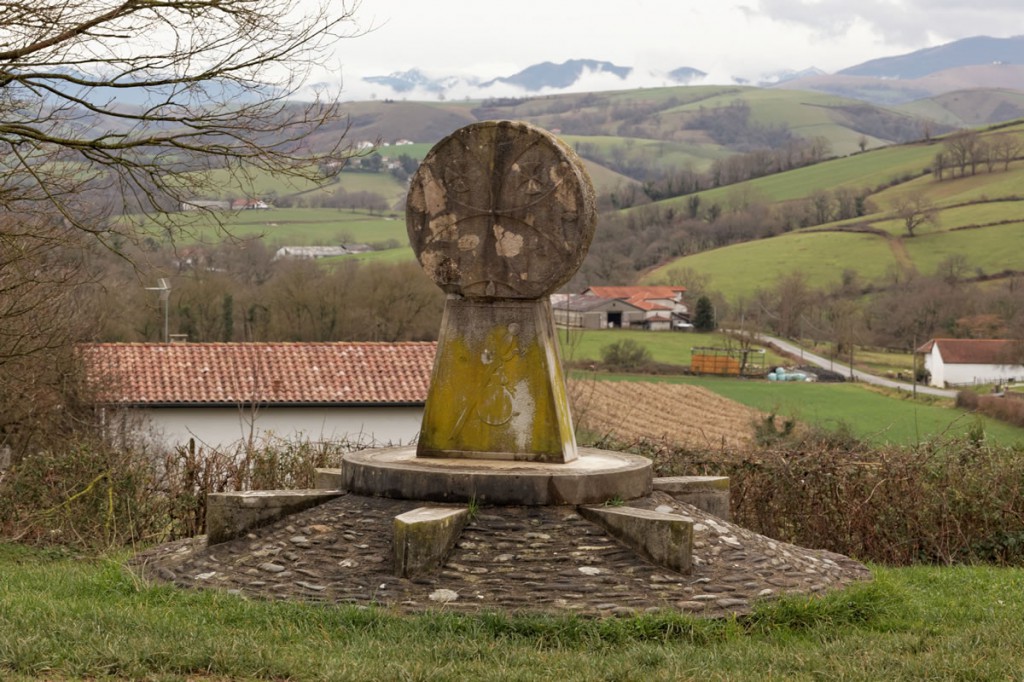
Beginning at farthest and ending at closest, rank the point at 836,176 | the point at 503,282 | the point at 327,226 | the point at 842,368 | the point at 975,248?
the point at 836,176, the point at 327,226, the point at 975,248, the point at 842,368, the point at 503,282

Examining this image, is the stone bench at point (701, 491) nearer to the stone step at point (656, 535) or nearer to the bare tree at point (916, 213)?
the stone step at point (656, 535)

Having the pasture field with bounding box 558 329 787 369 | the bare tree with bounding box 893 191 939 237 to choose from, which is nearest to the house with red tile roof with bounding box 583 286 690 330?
the pasture field with bounding box 558 329 787 369

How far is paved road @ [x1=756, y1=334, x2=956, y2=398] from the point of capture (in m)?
54.9

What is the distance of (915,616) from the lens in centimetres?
874

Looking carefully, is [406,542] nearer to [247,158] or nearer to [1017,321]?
[247,158]

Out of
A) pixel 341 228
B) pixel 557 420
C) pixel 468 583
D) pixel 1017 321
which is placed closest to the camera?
pixel 468 583

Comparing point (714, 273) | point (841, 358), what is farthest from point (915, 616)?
point (714, 273)

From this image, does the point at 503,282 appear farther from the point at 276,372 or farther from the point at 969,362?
the point at 969,362

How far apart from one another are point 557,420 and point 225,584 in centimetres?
296

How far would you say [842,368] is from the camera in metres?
61.6

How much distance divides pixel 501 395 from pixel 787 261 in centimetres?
7601

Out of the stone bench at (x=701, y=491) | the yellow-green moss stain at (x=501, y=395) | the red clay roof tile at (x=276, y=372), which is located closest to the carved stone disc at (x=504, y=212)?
the yellow-green moss stain at (x=501, y=395)

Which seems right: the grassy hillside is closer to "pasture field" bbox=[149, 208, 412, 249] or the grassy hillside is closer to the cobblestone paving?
"pasture field" bbox=[149, 208, 412, 249]

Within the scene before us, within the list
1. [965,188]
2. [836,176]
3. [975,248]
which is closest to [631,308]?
[975,248]
